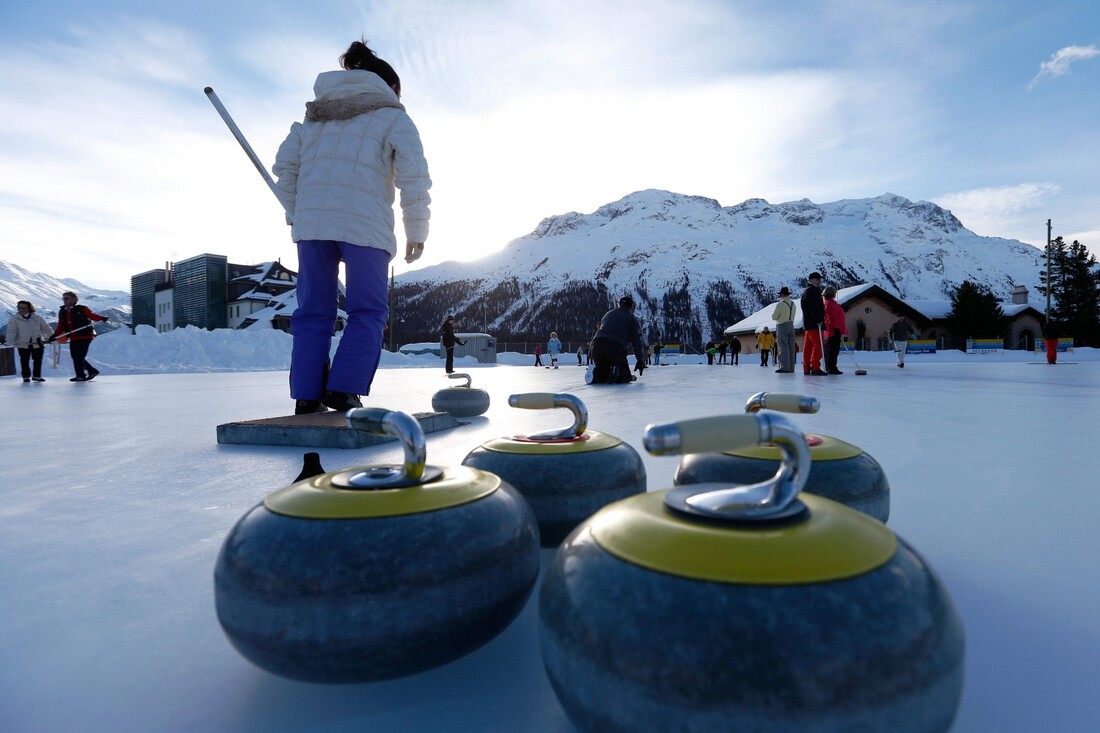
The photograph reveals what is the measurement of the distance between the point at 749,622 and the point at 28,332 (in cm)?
1306

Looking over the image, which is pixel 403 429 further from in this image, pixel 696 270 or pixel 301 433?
pixel 696 270

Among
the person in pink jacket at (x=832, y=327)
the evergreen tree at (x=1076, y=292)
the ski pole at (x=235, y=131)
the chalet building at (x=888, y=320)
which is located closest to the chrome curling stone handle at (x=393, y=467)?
the ski pole at (x=235, y=131)

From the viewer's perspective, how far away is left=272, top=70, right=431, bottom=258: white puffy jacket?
2.88m

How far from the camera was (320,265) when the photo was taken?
296cm

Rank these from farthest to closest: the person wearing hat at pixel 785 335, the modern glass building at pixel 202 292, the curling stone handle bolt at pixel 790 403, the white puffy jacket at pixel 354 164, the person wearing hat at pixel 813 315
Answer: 1. the modern glass building at pixel 202 292
2. the person wearing hat at pixel 785 335
3. the person wearing hat at pixel 813 315
4. the white puffy jacket at pixel 354 164
5. the curling stone handle bolt at pixel 790 403

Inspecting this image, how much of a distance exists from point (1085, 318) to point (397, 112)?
61.6 m

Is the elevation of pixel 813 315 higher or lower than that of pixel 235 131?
lower

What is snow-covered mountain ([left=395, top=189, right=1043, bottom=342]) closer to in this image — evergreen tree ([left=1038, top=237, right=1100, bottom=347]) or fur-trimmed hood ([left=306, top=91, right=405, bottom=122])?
evergreen tree ([left=1038, top=237, right=1100, bottom=347])

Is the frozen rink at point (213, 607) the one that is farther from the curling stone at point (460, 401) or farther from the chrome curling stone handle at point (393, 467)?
the curling stone at point (460, 401)

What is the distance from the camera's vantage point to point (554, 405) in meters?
1.31

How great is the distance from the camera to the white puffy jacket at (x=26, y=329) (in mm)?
9500

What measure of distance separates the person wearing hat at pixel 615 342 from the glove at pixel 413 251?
4062 millimetres

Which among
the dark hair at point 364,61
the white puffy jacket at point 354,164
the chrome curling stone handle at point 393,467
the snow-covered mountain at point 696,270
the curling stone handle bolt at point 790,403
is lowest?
the chrome curling stone handle at point 393,467

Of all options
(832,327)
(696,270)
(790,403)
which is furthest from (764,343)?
(696,270)
